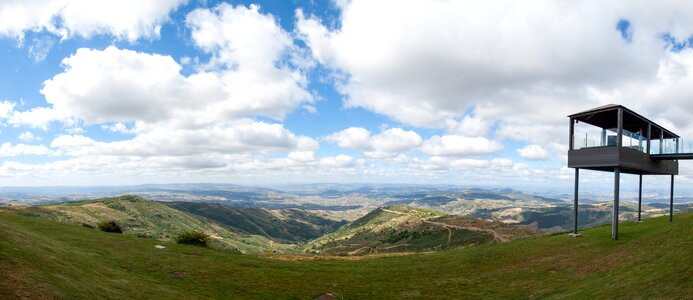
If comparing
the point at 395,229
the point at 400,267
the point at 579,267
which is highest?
the point at 579,267

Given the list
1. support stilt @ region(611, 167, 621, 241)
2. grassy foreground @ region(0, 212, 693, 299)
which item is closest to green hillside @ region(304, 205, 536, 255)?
support stilt @ region(611, 167, 621, 241)

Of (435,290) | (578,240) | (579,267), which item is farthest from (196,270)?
(578,240)

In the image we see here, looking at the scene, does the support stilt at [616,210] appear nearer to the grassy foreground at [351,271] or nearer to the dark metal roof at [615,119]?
the grassy foreground at [351,271]

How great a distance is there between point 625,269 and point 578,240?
16141 mm

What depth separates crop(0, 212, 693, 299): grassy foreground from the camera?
63.5 feet

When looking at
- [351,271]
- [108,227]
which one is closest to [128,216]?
[108,227]

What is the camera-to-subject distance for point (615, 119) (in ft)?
130

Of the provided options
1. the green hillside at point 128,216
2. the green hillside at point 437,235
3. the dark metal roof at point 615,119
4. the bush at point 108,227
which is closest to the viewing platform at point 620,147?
the dark metal roof at point 615,119

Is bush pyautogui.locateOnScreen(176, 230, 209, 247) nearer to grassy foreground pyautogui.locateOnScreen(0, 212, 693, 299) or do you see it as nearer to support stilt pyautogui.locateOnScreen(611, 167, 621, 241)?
grassy foreground pyautogui.locateOnScreen(0, 212, 693, 299)

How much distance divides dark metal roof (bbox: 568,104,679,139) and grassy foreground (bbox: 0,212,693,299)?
11453 mm

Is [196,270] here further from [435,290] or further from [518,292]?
[518,292]

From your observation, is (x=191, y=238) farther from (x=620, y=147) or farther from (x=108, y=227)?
(x=620, y=147)

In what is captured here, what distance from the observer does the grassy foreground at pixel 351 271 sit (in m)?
19.3

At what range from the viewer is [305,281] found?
30.5m
